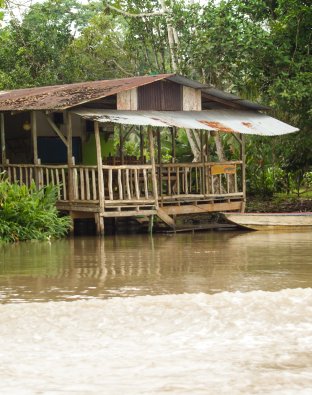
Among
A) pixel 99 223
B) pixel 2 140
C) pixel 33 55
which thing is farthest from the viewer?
pixel 33 55

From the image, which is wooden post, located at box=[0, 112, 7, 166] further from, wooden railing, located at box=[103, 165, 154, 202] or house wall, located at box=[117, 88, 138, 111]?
house wall, located at box=[117, 88, 138, 111]

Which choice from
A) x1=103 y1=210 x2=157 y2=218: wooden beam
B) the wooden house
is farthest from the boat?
x1=103 y1=210 x2=157 y2=218: wooden beam

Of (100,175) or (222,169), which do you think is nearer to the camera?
(100,175)

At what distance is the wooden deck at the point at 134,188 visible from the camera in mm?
17016

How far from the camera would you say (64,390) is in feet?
21.3

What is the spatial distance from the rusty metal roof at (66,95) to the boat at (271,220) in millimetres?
3273

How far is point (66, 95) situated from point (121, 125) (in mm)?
1991

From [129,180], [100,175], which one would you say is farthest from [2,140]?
[100,175]

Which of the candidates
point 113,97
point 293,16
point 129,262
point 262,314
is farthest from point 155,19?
point 262,314

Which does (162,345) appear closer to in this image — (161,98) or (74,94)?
(74,94)

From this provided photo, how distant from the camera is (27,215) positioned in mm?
15734

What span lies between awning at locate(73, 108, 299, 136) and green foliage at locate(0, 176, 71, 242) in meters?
1.81

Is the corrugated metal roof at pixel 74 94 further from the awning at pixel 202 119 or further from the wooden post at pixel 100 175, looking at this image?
the wooden post at pixel 100 175

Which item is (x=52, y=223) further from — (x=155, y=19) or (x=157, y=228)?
(x=155, y=19)
